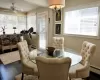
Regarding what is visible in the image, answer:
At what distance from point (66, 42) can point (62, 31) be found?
0.51 m

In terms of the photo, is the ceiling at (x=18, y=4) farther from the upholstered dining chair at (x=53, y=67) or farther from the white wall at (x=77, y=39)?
the upholstered dining chair at (x=53, y=67)

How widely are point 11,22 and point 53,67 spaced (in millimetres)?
5440

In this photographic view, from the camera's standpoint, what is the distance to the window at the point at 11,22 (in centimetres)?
555

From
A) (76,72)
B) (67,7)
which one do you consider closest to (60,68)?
(76,72)

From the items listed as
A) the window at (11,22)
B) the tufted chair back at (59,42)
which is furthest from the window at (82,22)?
the window at (11,22)

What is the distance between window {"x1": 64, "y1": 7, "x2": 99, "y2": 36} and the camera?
2.99m

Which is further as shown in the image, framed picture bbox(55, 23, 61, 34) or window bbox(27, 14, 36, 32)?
window bbox(27, 14, 36, 32)

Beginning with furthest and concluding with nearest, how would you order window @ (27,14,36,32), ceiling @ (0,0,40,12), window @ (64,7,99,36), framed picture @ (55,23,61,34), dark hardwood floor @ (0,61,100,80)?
window @ (27,14,36,32) < ceiling @ (0,0,40,12) < framed picture @ (55,23,61,34) < window @ (64,7,99,36) < dark hardwood floor @ (0,61,100,80)

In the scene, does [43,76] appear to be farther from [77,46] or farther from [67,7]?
A: [67,7]

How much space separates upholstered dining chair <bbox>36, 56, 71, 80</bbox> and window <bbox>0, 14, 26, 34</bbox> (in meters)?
5.06

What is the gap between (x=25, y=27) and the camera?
6.56 m

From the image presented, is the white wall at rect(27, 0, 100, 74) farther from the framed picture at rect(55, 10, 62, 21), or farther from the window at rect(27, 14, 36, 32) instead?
the window at rect(27, 14, 36, 32)

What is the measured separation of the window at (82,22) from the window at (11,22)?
140 inches

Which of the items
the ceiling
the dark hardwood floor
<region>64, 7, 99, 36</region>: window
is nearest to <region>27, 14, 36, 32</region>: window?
the ceiling
